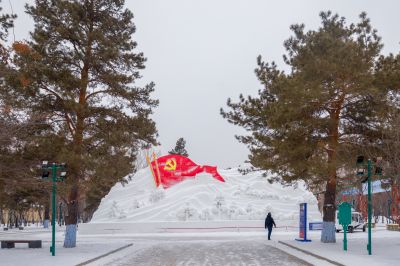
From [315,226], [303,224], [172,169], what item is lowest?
[315,226]

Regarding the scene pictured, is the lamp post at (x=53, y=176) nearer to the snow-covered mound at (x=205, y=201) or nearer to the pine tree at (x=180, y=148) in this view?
the snow-covered mound at (x=205, y=201)

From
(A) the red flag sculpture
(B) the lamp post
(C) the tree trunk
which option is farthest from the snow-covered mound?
(B) the lamp post

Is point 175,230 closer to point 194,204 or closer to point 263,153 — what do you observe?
point 194,204

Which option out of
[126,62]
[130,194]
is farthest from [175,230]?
[126,62]

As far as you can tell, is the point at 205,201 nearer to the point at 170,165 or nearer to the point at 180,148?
the point at 170,165

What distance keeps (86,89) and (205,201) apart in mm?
30569

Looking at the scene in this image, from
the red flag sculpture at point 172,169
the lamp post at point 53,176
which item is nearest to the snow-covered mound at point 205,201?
the red flag sculpture at point 172,169

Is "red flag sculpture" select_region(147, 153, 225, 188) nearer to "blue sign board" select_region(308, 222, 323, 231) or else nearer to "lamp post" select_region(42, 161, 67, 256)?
"blue sign board" select_region(308, 222, 323, 231)

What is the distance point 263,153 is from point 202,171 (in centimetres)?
3248

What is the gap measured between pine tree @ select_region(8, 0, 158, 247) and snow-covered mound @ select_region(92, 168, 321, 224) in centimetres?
2620

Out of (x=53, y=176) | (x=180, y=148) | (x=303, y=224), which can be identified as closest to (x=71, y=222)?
(x=53, y=176)

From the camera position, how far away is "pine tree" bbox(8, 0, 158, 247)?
2430cm

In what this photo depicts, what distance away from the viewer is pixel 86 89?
26609 millimetres

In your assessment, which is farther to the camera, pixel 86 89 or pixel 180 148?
pixel 180 148
